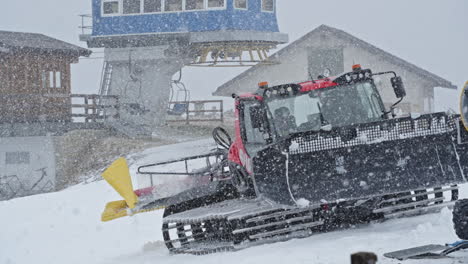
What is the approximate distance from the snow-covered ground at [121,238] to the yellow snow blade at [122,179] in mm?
846

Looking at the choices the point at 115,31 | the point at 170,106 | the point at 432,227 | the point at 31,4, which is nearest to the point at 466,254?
the point at 432,227

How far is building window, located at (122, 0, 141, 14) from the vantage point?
3325cm

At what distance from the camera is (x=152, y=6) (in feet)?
109

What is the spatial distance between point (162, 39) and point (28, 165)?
324 inches

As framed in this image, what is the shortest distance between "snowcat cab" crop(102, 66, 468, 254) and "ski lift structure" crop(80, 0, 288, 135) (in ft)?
70.2

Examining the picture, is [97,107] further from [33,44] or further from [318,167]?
[318,167]

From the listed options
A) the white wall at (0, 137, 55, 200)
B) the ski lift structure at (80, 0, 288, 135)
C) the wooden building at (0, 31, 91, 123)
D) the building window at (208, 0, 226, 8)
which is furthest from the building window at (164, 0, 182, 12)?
the white wall at (0, 137, 55, 200)

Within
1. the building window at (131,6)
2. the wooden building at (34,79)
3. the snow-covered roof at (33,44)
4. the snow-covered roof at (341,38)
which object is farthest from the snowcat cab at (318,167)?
the snow-covered roof at (341,38)

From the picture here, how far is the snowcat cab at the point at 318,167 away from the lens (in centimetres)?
901

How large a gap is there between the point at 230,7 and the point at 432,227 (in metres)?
24.3

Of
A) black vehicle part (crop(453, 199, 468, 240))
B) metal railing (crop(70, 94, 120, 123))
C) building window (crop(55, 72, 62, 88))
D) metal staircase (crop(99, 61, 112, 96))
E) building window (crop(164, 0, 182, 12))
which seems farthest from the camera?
building window (crop(55, 72, 62, 88))

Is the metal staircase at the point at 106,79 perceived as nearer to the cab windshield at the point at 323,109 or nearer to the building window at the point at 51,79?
the building window at the point at 51,79

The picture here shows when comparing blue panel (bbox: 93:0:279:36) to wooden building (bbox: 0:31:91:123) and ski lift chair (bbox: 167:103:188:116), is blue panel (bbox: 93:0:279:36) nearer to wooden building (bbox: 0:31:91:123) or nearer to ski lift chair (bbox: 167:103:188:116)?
wooden building (bbox: 0:31:91:123)

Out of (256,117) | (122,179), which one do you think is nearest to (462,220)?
(256,117)
